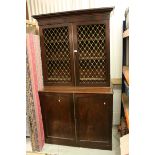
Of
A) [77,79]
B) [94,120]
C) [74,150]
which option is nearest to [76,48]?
[77,79]

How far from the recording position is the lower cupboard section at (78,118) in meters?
2.29

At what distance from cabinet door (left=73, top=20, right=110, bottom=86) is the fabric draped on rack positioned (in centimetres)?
Result: 56

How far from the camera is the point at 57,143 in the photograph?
2568 mm

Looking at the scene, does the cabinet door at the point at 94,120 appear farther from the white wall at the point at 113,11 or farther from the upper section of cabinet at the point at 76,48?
the white wall at the point at 113,11

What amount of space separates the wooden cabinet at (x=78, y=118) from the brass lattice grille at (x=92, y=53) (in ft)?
0.95

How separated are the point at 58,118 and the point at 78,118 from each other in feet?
0.99

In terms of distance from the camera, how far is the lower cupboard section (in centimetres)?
229

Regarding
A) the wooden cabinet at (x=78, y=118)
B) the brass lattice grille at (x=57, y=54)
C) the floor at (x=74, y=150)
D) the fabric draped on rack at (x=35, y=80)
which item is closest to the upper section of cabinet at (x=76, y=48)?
the brass lattice grille at (x=57, y=54)
